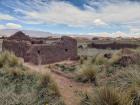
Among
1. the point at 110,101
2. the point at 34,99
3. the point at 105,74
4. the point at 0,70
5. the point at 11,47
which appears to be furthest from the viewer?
the point at 11,47

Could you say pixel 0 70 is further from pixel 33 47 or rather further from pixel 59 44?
pixel 59 44

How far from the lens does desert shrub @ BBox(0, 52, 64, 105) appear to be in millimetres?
8897

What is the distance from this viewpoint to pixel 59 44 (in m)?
21.4

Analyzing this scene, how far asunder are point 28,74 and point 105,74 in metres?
3.78

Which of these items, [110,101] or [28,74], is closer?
[110,101]

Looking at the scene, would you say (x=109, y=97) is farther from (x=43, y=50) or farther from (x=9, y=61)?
(x=43, y=50)

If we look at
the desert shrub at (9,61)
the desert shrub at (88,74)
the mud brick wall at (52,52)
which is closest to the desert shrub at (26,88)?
the desert shrub at (9,61)

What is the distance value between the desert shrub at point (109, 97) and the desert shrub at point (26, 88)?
1.54 metres

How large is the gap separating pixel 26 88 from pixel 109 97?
4600mm

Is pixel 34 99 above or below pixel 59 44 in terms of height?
below

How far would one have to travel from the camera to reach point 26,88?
10.9 metres

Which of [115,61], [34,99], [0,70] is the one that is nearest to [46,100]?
[34,99]

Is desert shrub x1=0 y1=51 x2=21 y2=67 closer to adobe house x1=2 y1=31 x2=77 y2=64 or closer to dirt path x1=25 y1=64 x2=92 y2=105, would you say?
adobe house x1=2 y1=31 x2=77 y2=64

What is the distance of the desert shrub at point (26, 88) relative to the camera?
8.90 meters
